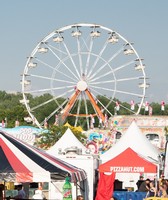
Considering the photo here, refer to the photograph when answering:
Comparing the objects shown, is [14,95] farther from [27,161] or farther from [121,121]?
[27,161]

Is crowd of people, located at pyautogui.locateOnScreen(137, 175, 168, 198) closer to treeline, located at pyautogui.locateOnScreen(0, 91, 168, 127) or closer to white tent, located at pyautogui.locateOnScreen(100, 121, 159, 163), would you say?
white tent, located at pyautogui.locateOnScreen(100, 121, 159, 163)

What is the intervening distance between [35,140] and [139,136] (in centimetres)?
2888

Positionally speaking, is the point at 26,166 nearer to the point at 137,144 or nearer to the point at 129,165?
the point at 129,165

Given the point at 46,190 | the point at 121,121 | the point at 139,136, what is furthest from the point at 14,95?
the point at 46,190

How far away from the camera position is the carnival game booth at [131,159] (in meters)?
26.3

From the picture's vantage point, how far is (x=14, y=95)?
601ft

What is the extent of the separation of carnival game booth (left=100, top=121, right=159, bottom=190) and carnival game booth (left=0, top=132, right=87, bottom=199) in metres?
10.0

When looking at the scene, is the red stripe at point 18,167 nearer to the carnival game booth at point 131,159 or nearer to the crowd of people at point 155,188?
the crowd of people at point 155,188

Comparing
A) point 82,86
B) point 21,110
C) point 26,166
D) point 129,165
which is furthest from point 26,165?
point 21,110

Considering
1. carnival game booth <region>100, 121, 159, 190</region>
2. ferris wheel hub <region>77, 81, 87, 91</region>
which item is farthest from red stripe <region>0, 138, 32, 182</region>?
ferris wheel hub <region>77, 81, 87, 91</region>

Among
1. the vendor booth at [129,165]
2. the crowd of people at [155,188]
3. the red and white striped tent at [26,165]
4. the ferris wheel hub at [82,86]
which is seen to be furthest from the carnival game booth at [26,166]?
the ferris wheel hub at [82,86]

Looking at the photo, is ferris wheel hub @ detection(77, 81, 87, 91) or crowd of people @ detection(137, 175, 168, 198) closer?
crowd of people @ detection(137, 175, 168, 198)

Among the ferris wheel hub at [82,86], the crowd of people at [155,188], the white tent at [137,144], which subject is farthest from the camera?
the ferris wheel hub at [82,86]

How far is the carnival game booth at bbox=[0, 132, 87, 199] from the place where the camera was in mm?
14172
